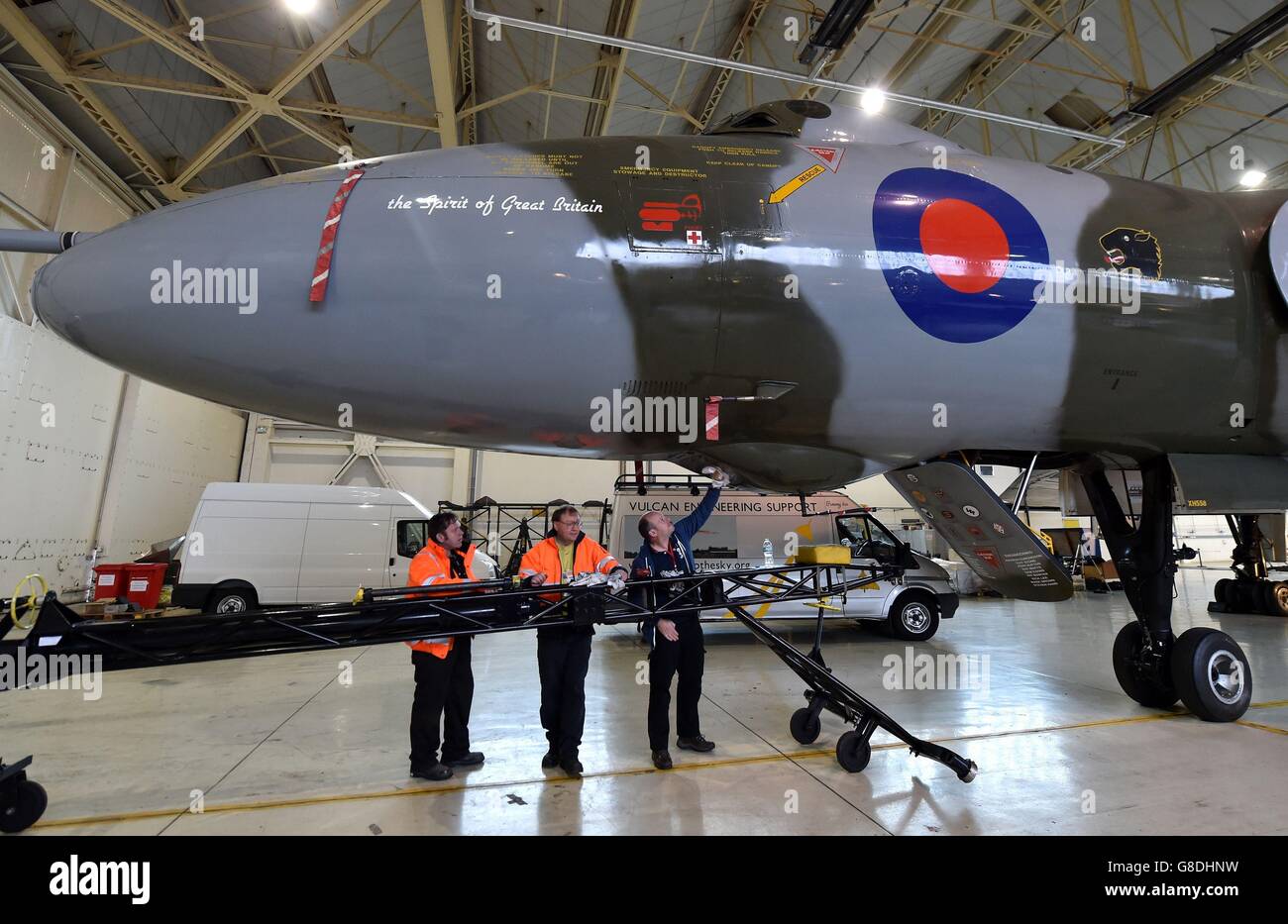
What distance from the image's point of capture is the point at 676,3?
959 centimetres

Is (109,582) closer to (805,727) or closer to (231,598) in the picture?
(231,598)

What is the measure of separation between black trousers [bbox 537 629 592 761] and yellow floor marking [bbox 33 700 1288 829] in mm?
220

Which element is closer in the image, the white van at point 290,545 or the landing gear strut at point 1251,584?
the white van at point 290,545

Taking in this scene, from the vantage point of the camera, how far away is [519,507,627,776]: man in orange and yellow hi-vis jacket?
3.77m

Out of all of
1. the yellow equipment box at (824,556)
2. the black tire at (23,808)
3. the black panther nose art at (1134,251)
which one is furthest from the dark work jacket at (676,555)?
the black tire at (23,808)

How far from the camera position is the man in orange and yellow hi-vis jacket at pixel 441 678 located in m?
3.64

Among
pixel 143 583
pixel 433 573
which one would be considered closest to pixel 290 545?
pixel 143 583

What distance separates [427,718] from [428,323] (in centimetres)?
250

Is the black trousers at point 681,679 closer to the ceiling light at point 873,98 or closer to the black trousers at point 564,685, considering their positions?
the black trousers at point 564,685

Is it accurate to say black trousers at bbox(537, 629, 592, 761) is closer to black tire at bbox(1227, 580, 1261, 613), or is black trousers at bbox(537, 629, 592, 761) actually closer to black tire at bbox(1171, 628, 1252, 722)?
black tire at bbox(1171, 628, 1252, 722)

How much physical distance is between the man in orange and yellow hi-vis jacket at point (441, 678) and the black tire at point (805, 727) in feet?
6.85
